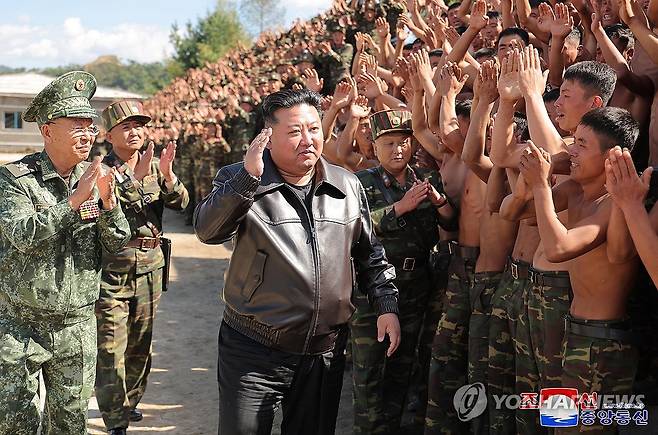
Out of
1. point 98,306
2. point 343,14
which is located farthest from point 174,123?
point 98,306

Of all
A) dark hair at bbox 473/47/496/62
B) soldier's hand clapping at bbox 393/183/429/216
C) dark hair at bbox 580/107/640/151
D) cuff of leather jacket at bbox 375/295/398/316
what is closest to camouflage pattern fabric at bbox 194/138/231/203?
dark hair at bbox 473/47/496/62

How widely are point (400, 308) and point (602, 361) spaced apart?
1682mm

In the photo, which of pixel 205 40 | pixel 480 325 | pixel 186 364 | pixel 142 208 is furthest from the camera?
pixel 205 40

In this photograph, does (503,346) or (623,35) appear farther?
(623,35)

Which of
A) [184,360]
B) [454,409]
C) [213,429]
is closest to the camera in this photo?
[454,409]

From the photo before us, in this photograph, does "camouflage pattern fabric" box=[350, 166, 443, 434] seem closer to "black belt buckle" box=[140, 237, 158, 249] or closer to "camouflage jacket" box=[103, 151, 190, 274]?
"camouflage jacket" box=[103, 151, 190, 274]

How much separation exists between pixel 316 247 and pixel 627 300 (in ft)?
4.68

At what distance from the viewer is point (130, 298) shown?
17.1 feet

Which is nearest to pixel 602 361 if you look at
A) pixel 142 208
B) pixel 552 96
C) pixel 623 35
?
pixel 552 96

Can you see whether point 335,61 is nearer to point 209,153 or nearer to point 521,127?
point 209,153

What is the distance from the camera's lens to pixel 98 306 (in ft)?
16.7

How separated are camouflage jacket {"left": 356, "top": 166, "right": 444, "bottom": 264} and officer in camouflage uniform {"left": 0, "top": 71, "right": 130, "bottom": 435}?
1650mm

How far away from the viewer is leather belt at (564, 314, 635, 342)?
10.3 feet

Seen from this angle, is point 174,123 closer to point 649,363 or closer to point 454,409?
point 454,409
